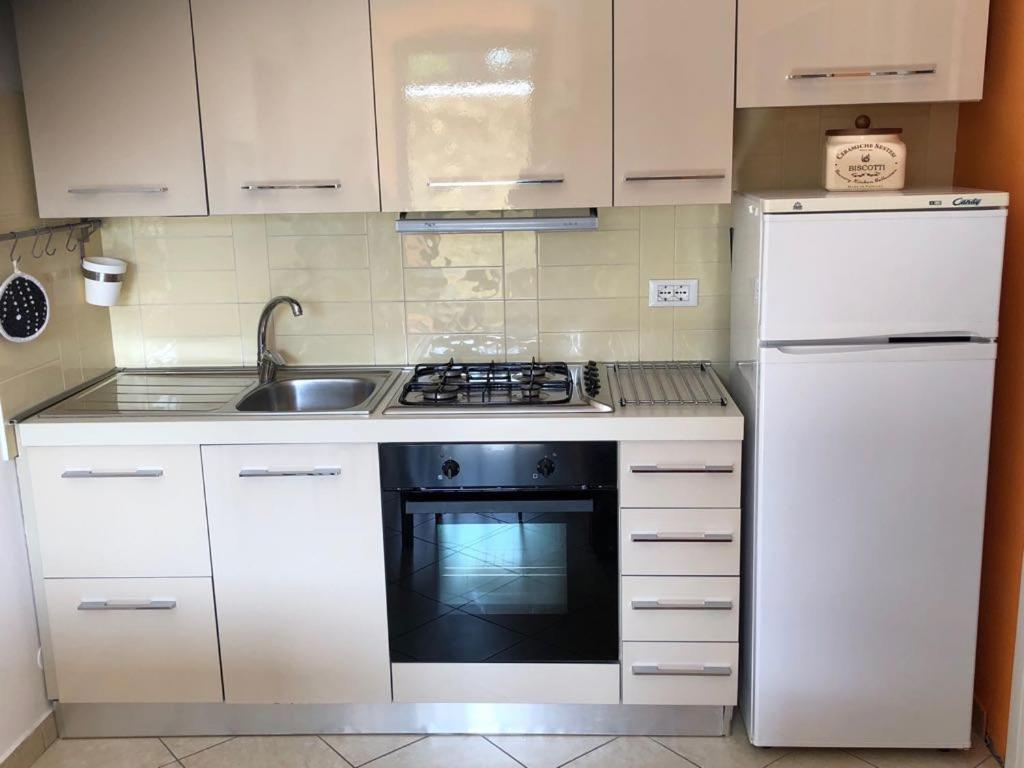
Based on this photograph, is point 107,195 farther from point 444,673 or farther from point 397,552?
point 444,673

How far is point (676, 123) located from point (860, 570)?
46.3 inches

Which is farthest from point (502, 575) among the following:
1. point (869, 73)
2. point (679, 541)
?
point (869, 73)

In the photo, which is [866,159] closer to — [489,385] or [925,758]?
[489,385]

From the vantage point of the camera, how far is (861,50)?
7.71 ft

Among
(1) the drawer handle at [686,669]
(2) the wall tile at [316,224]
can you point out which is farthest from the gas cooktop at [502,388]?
(1) the drawer handle at [686,669]

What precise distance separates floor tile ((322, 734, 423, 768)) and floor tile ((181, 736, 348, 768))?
1.0 inches

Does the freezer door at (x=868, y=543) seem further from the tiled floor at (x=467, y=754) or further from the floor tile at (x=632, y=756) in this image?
the floor tile at (x=632, y=756)

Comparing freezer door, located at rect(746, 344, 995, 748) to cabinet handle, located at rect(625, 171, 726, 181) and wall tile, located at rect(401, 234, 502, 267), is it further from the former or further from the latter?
wall tile, located at rect(401, 234, 502, 267)

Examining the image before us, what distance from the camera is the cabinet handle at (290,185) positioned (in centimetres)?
251

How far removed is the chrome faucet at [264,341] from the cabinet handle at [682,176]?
1057mm

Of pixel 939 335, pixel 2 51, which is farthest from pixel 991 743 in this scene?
pixel 2 51

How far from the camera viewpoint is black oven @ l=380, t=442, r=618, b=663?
243cm

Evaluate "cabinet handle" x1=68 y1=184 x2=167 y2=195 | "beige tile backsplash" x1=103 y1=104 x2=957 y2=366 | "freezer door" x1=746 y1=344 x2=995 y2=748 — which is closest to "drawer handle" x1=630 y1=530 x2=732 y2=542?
"freezer door" x1=746 y1=344 x2=995 y2=748

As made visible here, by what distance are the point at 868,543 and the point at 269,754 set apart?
1.62 metres
